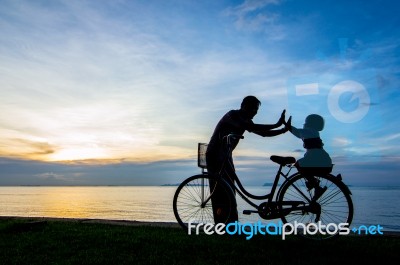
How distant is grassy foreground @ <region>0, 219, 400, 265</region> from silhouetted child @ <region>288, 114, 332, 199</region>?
3.18ft

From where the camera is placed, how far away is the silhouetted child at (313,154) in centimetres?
570

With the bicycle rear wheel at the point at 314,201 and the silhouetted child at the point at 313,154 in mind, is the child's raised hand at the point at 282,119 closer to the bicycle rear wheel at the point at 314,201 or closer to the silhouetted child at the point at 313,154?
the silhouetted child at the point at 313,154

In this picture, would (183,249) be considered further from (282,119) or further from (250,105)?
(250,105)

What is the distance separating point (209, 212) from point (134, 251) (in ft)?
6.12

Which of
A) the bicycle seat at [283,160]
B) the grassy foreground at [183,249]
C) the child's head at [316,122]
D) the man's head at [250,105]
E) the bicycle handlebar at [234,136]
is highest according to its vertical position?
the man's head at [250,105]

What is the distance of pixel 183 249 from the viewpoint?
5484 millimetres

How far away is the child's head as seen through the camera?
5961 mm

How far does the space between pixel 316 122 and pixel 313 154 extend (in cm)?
57

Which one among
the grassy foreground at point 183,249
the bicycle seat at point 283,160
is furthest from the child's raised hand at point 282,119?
the grassy foreground at point 183,249

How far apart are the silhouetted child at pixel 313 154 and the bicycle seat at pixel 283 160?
11cm

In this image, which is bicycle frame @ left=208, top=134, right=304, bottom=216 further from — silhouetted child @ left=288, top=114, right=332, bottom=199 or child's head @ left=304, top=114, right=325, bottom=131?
child's head @ left=304, top=114, right=325, bottom=131

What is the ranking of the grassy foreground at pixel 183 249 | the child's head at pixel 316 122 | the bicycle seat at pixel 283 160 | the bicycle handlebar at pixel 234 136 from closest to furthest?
1. the grassy foreground at pixel 183 249
2. the bicycle seat at pixel 283 160
3. the child's head at pixel 316 122
4. the bicycle handlebar at pixel 234 136

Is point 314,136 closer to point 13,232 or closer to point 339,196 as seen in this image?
point 339,196

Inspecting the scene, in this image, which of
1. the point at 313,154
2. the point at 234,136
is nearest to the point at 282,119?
the point at 313,154
